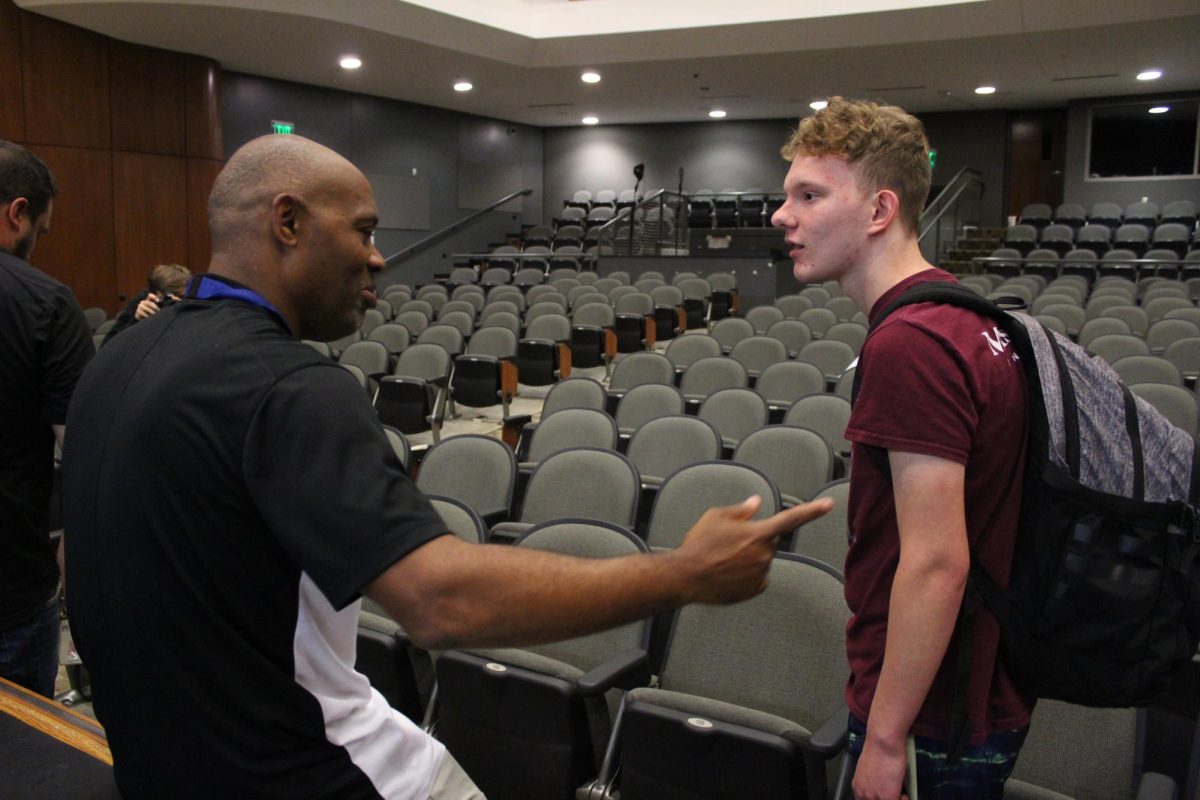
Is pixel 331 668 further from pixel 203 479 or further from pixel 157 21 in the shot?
pixel 157 21

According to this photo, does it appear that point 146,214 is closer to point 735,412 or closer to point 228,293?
point 735,412

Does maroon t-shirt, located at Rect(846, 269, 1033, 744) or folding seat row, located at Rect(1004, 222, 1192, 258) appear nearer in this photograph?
maroon t-shirt, located at Rect(846, 269, 1033, 744)

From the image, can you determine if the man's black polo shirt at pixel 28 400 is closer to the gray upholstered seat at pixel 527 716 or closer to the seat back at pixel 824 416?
the gray upholstered seat at pixel 527 716

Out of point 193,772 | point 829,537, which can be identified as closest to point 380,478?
point 193,772

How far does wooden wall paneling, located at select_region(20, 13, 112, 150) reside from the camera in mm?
10430

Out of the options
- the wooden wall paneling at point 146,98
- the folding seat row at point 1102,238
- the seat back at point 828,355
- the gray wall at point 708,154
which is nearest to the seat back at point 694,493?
the seat back at point 828,355

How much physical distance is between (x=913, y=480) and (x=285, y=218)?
2.88ft

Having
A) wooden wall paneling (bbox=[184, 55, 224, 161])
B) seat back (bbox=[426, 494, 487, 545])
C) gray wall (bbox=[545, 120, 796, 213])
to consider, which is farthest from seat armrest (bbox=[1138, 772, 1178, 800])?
gray wall (bbox=[545, 120, 796, 213])

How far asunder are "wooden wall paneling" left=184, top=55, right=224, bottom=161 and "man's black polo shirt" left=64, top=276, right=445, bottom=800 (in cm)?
1286

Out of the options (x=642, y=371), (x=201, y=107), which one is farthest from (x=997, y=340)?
(x=201, y=107)

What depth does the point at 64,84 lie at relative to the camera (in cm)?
1084

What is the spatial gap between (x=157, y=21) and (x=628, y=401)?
28.8 feet

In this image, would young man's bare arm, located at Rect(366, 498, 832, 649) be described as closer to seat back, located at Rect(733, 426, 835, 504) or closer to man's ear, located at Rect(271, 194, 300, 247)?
man's ear, located at Rect(271, 194, 300, 247)

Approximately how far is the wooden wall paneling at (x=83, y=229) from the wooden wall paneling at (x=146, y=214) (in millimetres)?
122
